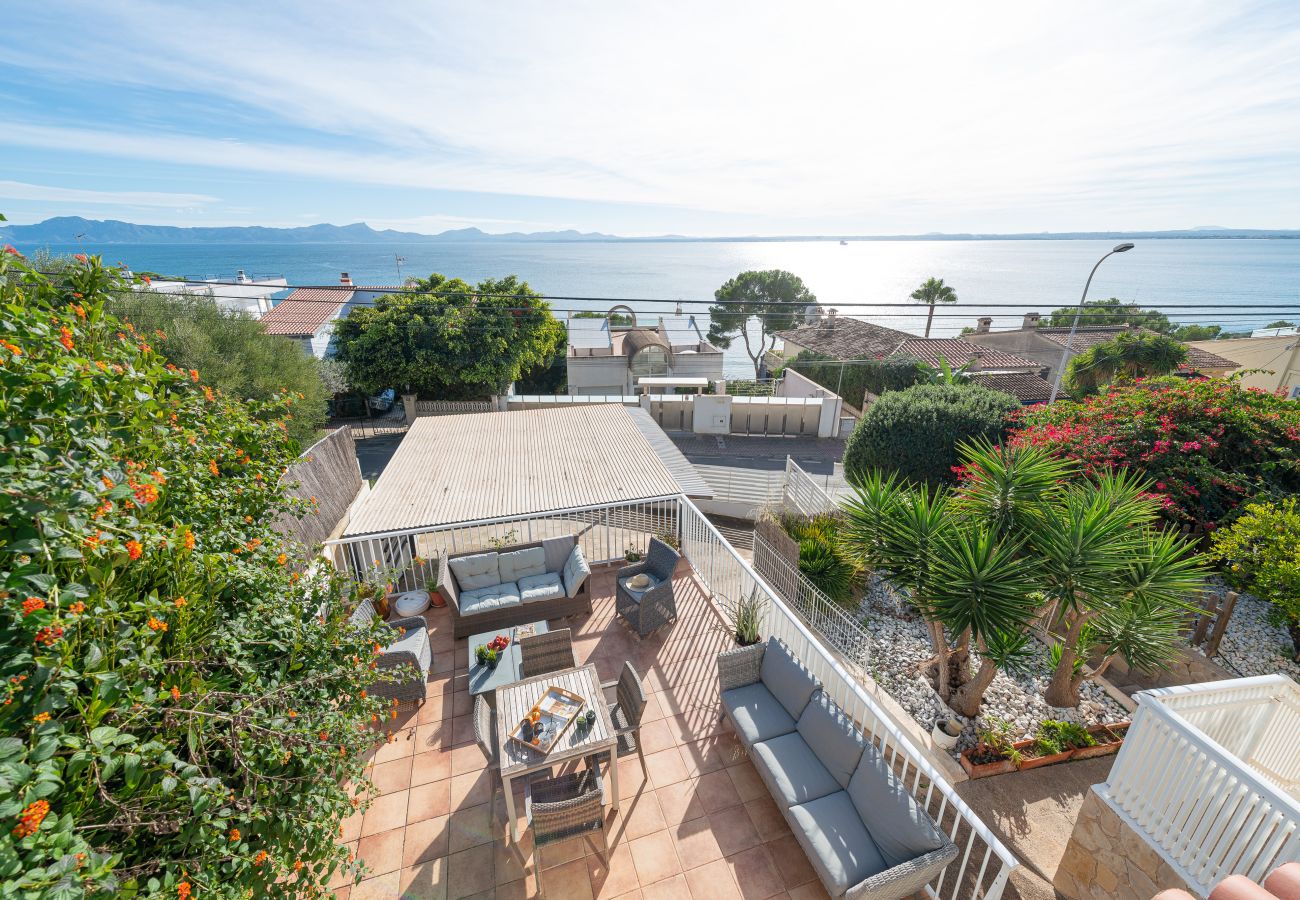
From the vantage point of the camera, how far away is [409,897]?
4062 mm

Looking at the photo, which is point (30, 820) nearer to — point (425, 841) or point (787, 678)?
point (425, 841)

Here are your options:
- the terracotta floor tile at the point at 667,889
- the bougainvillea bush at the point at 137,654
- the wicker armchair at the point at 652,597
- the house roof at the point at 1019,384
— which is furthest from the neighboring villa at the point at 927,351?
the bougainvillea bush at the point at 137,654

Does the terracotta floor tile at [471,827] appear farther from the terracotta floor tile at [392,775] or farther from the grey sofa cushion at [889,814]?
the grey sofa cushion at [889,814]

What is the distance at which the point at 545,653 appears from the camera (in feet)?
18.9

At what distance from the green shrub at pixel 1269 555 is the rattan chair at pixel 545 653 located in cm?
867

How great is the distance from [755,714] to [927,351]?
29.5 meters

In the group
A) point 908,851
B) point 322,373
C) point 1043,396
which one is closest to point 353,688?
point 908,851

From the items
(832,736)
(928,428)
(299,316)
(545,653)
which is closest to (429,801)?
(545,653)

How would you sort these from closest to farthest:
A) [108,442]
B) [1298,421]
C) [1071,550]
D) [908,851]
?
[108,442]
[908,851]
[1071,550]
[1298,421]

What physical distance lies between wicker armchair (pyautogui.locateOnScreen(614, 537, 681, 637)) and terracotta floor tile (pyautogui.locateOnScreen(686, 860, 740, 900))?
8.91 feet

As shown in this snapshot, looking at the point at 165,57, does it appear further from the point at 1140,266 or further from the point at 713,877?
the point at 1140,266

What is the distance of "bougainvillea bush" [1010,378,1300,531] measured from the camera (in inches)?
337

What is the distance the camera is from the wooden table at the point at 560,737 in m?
4.34

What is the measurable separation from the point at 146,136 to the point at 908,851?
2922 centimetres
